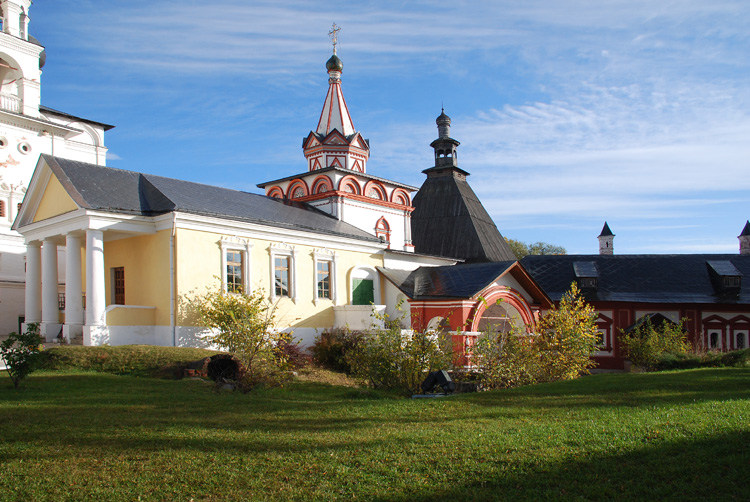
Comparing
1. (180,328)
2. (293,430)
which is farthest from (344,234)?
(293,430)

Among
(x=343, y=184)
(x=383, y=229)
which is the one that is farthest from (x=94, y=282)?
(x=383, y=229)

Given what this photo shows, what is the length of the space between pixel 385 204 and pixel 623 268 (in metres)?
14.6

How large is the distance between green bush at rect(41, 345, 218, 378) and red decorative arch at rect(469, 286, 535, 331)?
1058cm

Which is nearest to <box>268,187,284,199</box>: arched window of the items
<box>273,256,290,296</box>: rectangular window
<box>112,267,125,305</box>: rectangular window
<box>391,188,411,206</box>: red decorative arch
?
<box>391,188,411,206</box>: red decorative arch

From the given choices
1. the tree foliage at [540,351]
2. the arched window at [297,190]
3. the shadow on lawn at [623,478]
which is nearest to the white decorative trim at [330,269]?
the arched window at [297,190]

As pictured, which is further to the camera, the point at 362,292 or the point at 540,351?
the point at 362,292

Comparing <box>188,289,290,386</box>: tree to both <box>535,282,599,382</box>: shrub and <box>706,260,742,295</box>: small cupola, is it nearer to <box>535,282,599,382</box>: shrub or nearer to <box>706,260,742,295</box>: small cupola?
<box>535,282,599,382</box>: shrub

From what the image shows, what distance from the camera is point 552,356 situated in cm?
1602

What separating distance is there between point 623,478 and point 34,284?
20.1 metres

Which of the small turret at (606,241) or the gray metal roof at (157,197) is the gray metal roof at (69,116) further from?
the small turret at (606,241)

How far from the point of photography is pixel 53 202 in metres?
19.9

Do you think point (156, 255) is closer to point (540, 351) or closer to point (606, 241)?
point (540, 351)

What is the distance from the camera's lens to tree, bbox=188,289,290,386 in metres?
14.1

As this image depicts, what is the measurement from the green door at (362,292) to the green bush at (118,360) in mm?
9969
